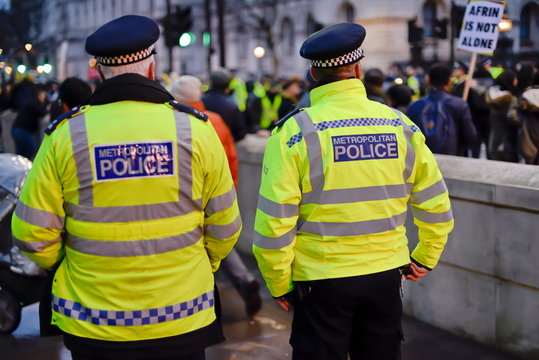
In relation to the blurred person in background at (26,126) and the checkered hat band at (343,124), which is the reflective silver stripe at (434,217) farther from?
the blurred person in background at (26,126)

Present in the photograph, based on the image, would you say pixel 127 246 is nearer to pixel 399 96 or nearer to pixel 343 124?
pixel 343 124

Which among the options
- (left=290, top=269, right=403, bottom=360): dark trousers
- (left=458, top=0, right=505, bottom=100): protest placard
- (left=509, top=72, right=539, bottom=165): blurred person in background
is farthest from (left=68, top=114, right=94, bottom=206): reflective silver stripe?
(left=458, top=0, right=505, bottom=100): protest placard

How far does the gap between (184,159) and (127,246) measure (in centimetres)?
38

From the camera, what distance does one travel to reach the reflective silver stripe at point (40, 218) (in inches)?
110

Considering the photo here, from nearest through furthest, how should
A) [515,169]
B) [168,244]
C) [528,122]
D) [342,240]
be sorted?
[168,244]
[342,240]
[515,169]
[528,122]

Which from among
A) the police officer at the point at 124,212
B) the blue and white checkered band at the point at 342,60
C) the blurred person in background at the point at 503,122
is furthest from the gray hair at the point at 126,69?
the blurred person in background at the point at 503,122

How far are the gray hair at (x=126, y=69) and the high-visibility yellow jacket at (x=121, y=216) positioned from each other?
0.44 feet

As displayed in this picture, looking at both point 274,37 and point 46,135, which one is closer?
point 46,135

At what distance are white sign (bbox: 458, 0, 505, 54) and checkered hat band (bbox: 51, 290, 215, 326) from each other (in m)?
6.86

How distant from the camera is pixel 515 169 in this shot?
5.06 meters

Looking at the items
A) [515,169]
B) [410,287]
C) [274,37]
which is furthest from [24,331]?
[274,37]

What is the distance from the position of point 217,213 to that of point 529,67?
7519 millimetres

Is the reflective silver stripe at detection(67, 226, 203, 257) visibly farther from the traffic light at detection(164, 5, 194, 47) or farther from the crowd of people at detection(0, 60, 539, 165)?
the traffic light at detection(164, 5, 194, 47)

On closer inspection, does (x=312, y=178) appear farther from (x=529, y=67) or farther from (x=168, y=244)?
(x=529, y=67)
